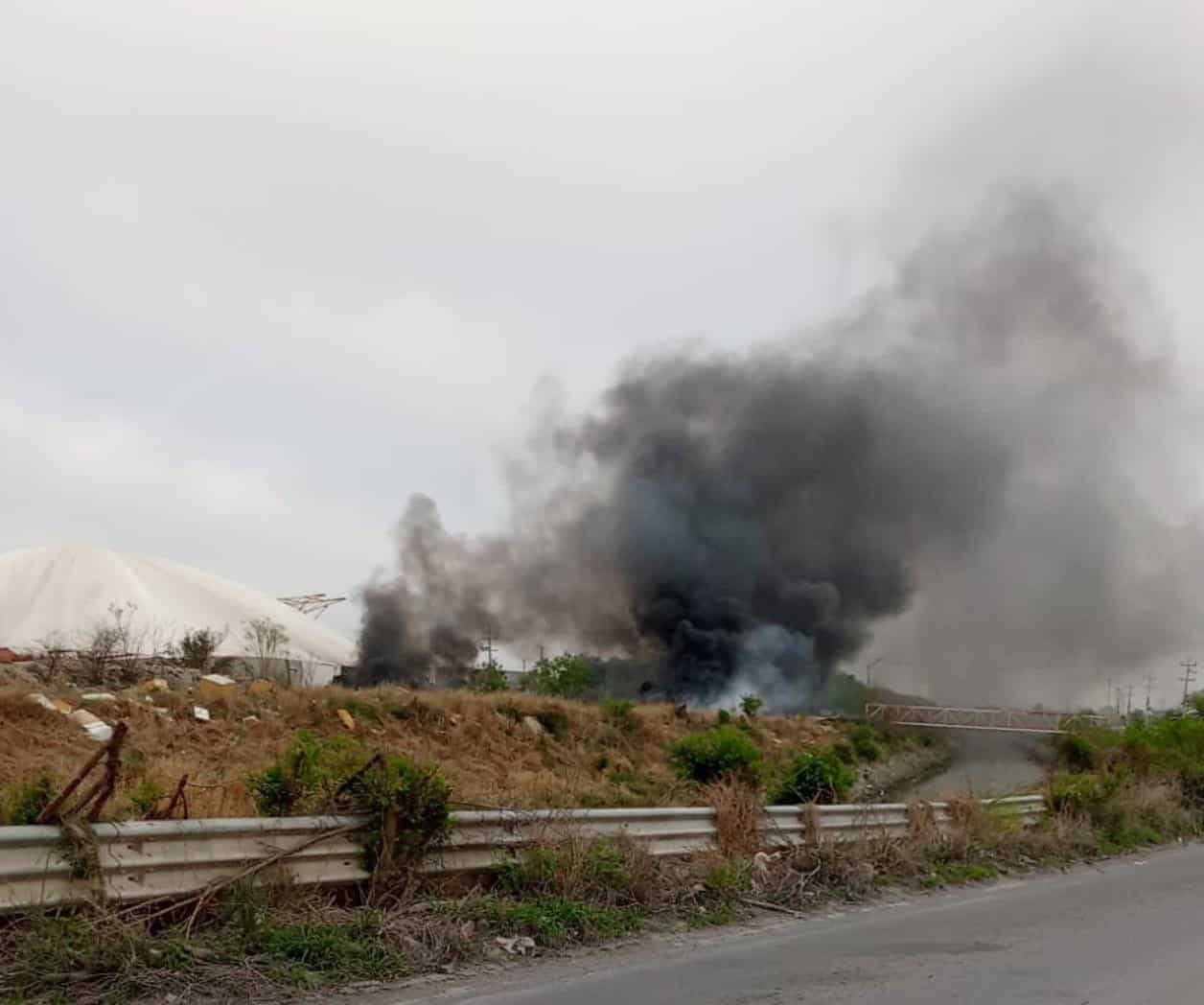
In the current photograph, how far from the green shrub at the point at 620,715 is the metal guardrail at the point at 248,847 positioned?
2604cm

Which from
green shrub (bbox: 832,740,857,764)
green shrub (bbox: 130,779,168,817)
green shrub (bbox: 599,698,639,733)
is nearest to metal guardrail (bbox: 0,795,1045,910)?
green shrub (bbox: 130,779,168,817)

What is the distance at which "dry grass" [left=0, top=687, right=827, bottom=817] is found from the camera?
18.3m

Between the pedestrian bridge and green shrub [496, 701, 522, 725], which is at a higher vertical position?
green shrub [496, 701, 522, 725]

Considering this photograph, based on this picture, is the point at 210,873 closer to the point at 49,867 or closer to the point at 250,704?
the point at 49,867

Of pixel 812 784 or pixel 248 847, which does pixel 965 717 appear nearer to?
pixel 812 784

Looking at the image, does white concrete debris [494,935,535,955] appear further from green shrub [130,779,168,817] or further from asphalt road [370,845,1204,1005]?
green shrub [130,779,168,817]

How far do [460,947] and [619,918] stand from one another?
5.08 feet

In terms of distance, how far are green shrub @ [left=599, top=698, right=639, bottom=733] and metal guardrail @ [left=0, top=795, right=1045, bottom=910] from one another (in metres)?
26.0

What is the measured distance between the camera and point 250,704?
2753 cm

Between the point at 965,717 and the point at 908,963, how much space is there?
45.3 meters

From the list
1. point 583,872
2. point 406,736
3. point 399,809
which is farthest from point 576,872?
point 406,736

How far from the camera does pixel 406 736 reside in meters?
29.1

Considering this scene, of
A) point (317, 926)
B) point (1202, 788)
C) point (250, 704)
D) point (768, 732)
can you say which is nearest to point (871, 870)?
point (317, 926)

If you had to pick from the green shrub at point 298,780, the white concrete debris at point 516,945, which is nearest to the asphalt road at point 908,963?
the white concrete debris at point 516,945
